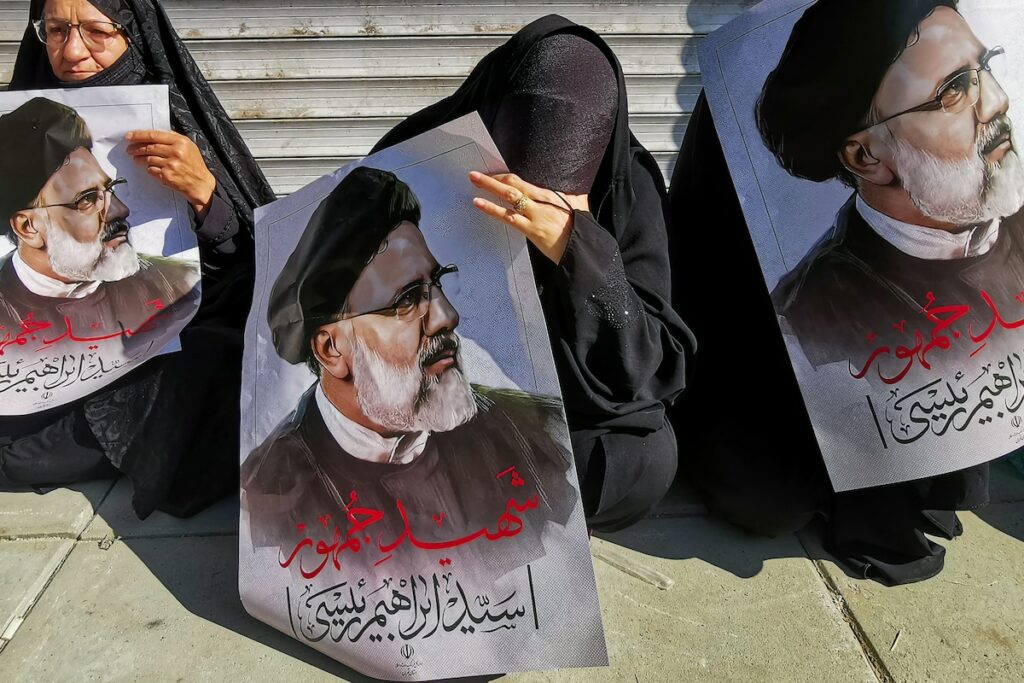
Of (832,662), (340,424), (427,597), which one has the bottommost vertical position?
(832,662)

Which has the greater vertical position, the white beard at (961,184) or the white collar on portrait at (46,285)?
the white beard at (961,184)

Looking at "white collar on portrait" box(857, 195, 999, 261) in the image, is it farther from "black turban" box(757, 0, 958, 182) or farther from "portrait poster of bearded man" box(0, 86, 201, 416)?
"portrait poster of bearded man" box(0, 86, 201, 416)

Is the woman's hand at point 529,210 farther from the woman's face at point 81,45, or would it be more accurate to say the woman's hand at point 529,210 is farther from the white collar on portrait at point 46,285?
the woman's face at point 81,45

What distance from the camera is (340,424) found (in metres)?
1.48

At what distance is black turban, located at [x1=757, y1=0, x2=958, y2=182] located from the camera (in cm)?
142

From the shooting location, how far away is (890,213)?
1476 millimetres

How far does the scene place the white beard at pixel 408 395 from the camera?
1.39 meters

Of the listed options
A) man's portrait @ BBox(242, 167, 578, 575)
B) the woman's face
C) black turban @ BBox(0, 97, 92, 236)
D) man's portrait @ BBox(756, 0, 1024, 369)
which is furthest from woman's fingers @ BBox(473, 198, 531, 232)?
the woman's face

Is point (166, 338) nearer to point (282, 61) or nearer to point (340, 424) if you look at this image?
point (340, 424)

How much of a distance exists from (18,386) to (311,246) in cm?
90

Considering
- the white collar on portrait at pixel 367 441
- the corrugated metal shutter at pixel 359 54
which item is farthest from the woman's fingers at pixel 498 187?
the corrugated metal shutter at pixel 359 54

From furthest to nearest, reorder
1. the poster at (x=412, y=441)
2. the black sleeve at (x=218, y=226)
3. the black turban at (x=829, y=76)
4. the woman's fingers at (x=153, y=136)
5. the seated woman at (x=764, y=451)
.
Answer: the black sleeve at (x=218, y=226)
the woman's fingers at (x=153, y=136)
the seated woman at (x=764, y=451)
the black turban at (x=829, y=76)
the poster at (x=412, y=441)

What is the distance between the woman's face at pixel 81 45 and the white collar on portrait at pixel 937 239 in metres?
1.91

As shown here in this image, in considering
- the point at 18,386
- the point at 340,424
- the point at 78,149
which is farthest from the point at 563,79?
the point at 18,386
